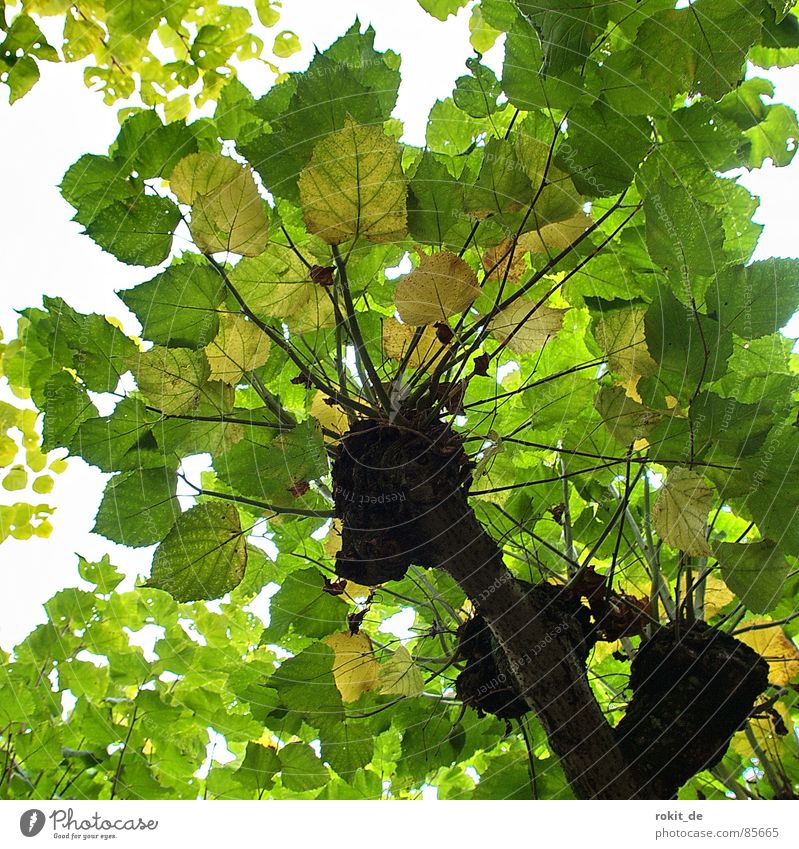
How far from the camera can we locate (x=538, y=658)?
488 mm

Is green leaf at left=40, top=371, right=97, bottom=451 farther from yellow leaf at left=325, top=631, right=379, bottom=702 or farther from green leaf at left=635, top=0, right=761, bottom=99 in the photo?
green leaf at left=635, top=0, right=761, bottom=99

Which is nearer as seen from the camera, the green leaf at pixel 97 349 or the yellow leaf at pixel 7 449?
the green leaf at pixel 97 349

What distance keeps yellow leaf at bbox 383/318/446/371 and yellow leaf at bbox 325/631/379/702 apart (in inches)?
8.6

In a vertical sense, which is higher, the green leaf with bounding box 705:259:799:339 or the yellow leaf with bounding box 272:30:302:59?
the yellow leaf with bounding box 272:30:302:59

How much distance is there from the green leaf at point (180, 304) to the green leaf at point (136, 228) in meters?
0.03

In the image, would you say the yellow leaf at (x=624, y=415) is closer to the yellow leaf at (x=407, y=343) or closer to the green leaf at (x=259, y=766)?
the yellow leaf at (x=407, y=343)

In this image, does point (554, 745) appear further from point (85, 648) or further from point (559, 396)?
point (85, 648)

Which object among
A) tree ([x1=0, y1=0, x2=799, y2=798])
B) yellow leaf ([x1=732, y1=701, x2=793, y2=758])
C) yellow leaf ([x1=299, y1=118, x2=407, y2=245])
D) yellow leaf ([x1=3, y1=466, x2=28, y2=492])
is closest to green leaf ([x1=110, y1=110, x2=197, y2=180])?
tree ([x1=0, y1=0, x2=799, y2=798])

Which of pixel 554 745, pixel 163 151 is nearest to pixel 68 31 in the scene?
pixel 163 151

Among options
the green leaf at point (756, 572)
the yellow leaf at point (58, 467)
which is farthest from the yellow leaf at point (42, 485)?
the green leaf at point (756, 572)

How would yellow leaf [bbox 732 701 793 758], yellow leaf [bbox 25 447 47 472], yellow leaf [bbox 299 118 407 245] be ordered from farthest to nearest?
1. yellow leaf [bbox 25 447 47 472]
2. yellow leaf [bbox 732 701 793 758]
3. yellow leaf [bbox 299 118 407 245]

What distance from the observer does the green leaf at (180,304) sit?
44 centimetres

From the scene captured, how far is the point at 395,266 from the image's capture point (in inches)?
21.5

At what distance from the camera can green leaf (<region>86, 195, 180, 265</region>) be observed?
44 centimetres
